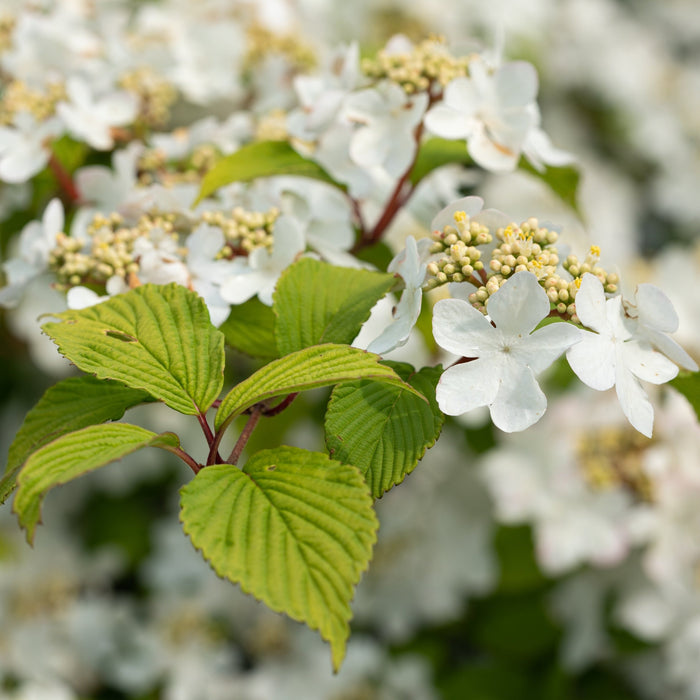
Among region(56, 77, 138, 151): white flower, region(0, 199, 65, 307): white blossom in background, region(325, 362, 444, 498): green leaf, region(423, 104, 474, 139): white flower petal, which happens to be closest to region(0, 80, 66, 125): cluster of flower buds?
region(56, 77, 138, 151): white flower

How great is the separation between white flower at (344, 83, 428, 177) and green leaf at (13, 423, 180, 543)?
12.9 inches

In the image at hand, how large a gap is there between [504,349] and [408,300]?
0.25ft

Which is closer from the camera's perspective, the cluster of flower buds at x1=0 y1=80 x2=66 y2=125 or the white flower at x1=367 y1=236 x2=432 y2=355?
the white flower at x1=367 y1=236 x2=432 y2=355

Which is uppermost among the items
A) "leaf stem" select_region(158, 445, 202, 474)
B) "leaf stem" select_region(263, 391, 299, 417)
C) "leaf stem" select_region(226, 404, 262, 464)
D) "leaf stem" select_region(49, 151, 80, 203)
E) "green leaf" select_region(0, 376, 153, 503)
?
"leaf stem" select_region(158, 445, 202, 474)

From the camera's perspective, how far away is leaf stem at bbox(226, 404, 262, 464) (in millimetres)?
461

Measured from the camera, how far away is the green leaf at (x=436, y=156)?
0.74 meters

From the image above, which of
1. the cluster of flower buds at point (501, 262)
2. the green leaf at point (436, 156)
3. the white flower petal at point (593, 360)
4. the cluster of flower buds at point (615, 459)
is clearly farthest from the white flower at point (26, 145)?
the cluster of flower buds at point (615, 459)

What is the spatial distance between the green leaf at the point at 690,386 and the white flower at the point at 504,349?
158 millimetres

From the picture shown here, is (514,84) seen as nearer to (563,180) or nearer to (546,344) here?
(563,180)

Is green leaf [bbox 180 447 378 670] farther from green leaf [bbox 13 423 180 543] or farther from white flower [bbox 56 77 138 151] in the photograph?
white flower [bbox 56 77 138 151]

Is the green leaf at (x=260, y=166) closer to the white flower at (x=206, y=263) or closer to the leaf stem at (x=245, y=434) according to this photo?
the white flower at (x=206, y=263)

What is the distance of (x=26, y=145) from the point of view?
786 millimetres

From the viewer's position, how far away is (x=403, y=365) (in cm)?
52

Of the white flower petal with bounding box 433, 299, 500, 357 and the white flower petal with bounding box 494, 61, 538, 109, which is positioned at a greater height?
the white flower petal with bounding box 494, 61, 538, 109
